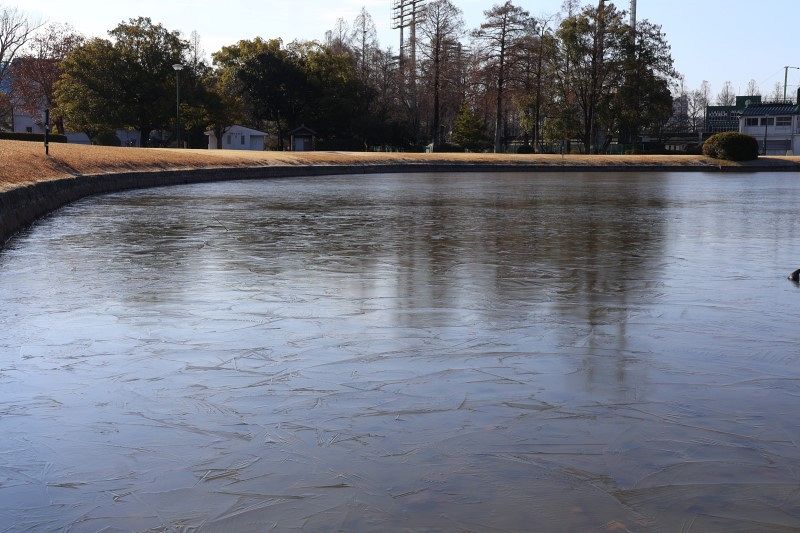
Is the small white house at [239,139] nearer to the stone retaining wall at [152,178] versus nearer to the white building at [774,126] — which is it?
the stone retaining wall at [152,178]

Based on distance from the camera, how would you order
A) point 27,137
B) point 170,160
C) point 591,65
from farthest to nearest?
point 591,65 → point 27,137 → point 170,160

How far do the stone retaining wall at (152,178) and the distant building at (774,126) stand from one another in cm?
4461

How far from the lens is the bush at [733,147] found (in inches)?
2594

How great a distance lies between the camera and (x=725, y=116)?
128000 millimetres

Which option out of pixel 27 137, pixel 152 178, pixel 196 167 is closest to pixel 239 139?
pixel 27 137

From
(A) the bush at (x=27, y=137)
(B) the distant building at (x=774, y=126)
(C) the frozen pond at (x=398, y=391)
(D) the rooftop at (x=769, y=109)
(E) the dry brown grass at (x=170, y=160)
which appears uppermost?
(D) the rooftop at (x=769, y=109)

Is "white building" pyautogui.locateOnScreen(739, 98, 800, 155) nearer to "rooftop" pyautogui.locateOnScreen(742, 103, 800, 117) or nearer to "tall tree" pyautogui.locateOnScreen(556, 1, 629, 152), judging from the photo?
"rooftop" pyautogui.locateOnScreen(742, 103, 800, 117)

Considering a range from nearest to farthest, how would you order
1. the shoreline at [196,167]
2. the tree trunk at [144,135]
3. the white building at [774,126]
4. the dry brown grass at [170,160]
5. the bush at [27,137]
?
the shoreline at [196,167] → the dry brown grass at [170,160] → the bush at [27,137] → the tree trunk at [144,135] → the white building at [774,126]

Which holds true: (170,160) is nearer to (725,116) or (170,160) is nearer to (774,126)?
(774,126)

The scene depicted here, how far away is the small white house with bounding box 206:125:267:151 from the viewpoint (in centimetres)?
8517

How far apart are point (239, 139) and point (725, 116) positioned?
70.1m

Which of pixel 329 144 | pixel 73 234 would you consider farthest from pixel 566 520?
pixel 329 144

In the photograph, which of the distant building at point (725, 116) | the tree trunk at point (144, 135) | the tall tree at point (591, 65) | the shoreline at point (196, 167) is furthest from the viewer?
the distant building at point (725, 116)

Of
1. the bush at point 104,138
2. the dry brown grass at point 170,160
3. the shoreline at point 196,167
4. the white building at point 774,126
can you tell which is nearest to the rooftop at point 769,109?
the white building at point 774,126
